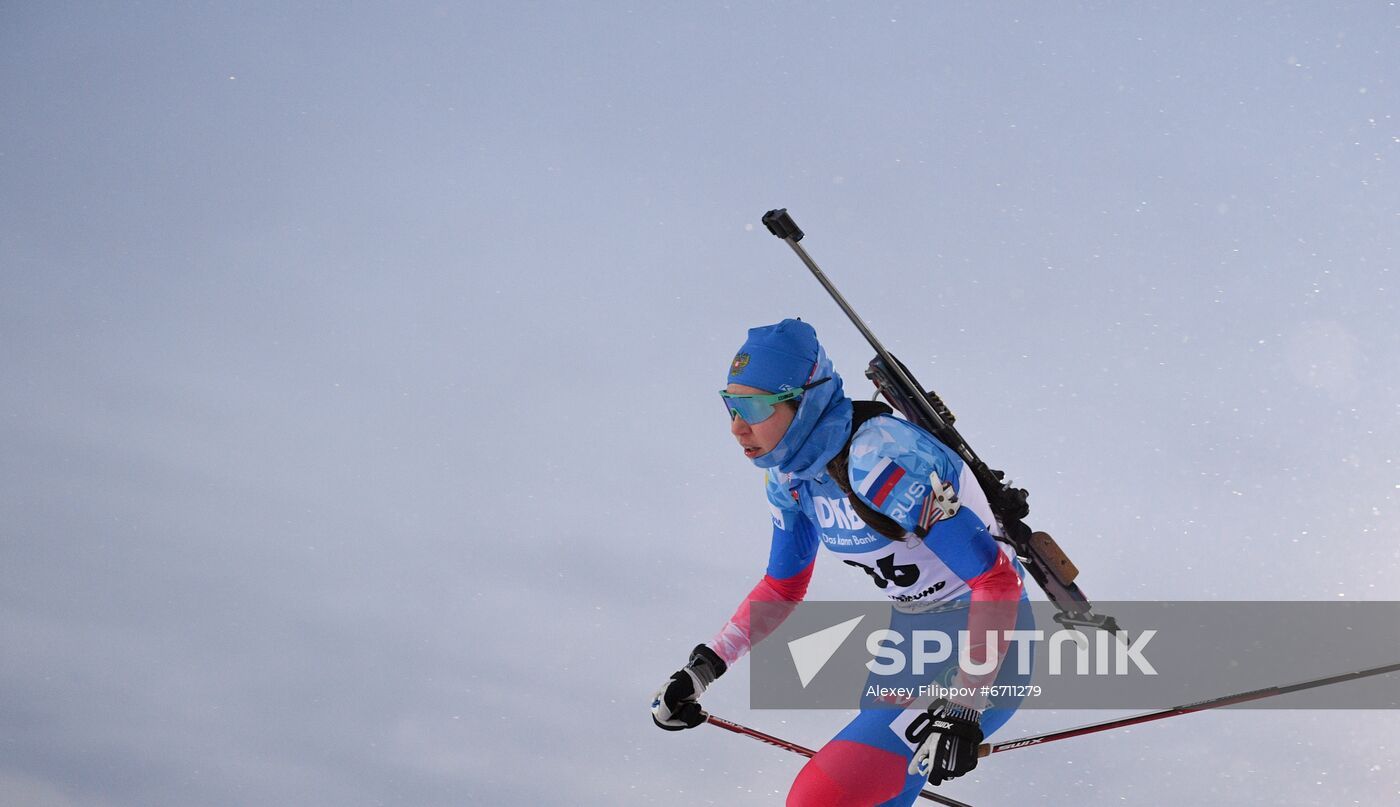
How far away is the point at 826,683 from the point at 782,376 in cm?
175

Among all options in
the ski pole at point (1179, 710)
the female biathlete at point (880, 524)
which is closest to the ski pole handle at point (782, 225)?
the female biathlete at point (880, 524)

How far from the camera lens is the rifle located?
18.1ft

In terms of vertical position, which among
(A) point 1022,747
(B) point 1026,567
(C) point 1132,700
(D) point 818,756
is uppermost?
(B) point 1026,567

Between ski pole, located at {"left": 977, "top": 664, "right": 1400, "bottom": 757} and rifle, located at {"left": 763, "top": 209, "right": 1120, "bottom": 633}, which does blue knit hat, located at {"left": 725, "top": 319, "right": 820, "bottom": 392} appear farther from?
ski pole, located at {"left": 977, "top": 664, "right": 1400, "bottom": 757}

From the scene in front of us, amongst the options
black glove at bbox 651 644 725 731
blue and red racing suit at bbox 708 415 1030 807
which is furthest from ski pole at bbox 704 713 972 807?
blue and red racing suit at bbox 708 415 1030 807

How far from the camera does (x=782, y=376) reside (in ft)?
17.3

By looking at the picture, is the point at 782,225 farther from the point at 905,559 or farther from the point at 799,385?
the point at 905,559

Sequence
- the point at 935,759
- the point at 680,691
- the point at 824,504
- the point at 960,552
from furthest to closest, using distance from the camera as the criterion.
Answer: the point at 680,691 < the point at 824,504 < the point at 960,552 < the point at 935,759

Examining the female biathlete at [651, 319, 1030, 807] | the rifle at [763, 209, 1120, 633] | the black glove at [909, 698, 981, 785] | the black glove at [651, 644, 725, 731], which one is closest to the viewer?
the black glove at [909, 698, 981, 785]

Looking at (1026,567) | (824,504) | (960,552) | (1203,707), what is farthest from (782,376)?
(1203,707)

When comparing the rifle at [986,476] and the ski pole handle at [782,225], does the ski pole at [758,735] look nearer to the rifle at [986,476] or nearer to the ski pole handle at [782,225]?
the rifle at [986,476]

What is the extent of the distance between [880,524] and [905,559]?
0.31 m

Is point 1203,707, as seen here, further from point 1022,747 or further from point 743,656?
point 743,656

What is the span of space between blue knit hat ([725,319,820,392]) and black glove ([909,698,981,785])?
1.49 m
